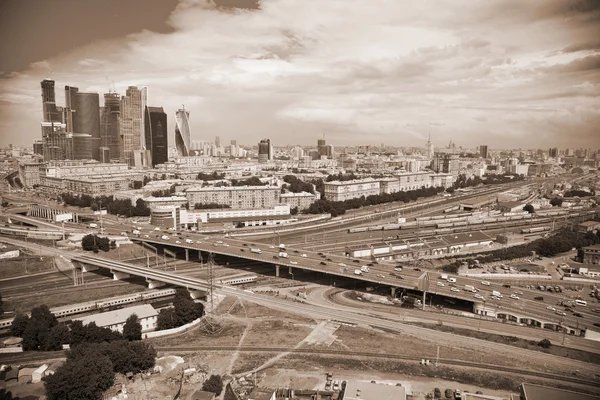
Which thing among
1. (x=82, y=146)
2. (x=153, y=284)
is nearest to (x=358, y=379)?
(x=153, y=284)

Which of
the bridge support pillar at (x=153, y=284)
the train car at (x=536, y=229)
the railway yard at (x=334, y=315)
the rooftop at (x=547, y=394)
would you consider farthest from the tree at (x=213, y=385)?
the train car at (x=536, y=229)

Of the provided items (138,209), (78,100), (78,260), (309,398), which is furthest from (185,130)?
(309,398)

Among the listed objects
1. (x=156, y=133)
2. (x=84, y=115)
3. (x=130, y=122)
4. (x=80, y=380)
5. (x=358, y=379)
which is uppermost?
(x=84, y=115)

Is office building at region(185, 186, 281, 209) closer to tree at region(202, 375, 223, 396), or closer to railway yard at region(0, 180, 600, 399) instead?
railway yard at region(0, 180, 600, 399)

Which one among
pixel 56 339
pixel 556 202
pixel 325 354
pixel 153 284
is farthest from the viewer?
pixel 556 202

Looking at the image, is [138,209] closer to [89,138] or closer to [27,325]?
[27,325]

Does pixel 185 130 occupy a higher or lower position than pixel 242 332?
higher

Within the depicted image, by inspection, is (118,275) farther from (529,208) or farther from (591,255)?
(529,208)
